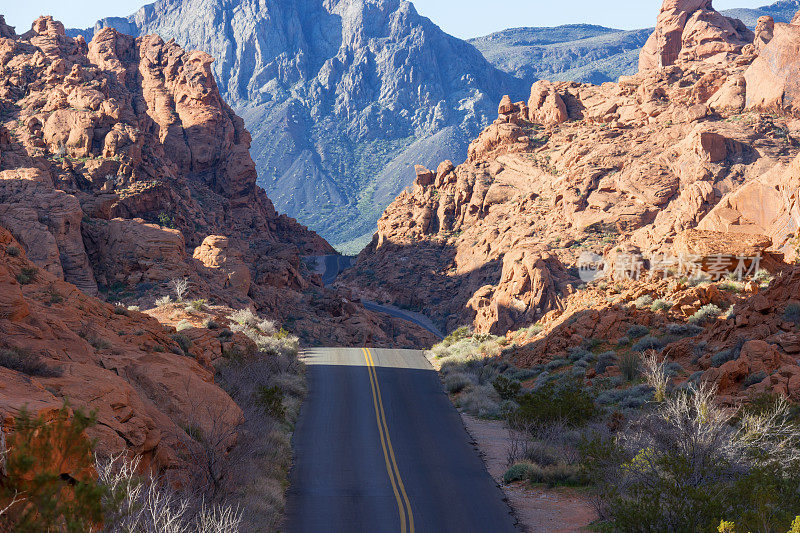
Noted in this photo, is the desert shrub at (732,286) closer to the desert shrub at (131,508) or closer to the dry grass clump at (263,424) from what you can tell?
the dry grass clump at (263,424)

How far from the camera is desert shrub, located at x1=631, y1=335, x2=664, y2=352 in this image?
25825mm

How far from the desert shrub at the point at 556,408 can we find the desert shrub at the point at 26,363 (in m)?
14.1

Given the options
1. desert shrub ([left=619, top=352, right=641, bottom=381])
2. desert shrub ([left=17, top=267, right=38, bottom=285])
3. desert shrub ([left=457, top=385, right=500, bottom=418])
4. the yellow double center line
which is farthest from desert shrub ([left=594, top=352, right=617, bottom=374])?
desert shrub ([left=17, top=267, right=38, bottom=285])

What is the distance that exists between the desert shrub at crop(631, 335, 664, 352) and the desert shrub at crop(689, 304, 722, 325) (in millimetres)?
1990

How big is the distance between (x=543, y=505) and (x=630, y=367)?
10566 mm

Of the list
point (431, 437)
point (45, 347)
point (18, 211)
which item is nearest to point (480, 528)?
point (431, 437)

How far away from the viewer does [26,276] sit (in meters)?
18.6

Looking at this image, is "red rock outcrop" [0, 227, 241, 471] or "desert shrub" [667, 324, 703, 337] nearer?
"red rock outcrop" [0, 227, 241, 471]

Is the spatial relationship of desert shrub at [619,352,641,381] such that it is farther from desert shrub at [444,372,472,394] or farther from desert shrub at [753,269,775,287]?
desert shrub at [753,269,775,287]

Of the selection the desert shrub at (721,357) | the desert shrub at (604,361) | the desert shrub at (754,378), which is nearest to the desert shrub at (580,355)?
the desert shrub at (604,361)

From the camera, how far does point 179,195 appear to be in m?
66.8

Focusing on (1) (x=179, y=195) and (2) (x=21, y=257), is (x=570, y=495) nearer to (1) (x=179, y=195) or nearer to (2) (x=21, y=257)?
(2) (x=21, y=257)

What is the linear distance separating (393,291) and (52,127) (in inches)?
1685

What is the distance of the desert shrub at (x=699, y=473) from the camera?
9.68m
